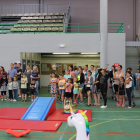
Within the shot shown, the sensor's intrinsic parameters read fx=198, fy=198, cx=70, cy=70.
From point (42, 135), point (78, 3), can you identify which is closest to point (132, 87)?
point (42, 135)

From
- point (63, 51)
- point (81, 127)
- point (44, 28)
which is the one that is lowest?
point (81, 127)

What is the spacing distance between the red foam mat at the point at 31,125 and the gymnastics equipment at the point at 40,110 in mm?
414

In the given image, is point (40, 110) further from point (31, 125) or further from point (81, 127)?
point (81, 127)

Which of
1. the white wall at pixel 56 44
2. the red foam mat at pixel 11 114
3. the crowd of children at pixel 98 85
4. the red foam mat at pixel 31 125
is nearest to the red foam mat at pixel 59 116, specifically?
the red foam mat at pixel 31 125

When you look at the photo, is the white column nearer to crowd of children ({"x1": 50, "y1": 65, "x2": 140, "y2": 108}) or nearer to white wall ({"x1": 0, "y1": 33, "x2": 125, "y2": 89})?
white wall ({"x1": 0, "y1": 33, "x2": 125, "y2": 89})

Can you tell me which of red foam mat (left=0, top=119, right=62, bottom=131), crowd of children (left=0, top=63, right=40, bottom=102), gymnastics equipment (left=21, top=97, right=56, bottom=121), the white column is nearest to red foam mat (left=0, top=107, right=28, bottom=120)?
gymnastics equipment (left=21, top=97, right=56, bottom=121)

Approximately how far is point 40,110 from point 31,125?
1.27 meters

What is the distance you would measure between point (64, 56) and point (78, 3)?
529 centimetres

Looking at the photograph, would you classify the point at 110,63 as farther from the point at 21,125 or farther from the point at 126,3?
the point at 126,3

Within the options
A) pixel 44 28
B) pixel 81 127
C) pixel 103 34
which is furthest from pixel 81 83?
pixel 44 28

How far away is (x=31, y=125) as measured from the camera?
5.85 metres

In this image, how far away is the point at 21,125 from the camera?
5.84 metres

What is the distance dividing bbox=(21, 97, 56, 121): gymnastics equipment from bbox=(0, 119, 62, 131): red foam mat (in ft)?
1.36

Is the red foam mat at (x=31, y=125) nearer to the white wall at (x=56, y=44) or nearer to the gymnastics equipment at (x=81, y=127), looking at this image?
the gymnastics equipment at (x=81, y=127)
